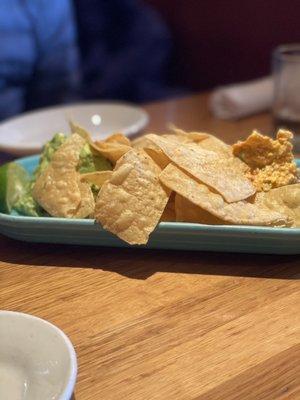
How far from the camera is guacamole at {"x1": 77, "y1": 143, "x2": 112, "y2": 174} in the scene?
112 centimetres

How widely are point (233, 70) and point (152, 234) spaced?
7.08 feet

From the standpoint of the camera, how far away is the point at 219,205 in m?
0.95

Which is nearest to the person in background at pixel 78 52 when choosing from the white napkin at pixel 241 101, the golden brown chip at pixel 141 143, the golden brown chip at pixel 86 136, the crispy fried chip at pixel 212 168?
the white napkin at pixel 241 101

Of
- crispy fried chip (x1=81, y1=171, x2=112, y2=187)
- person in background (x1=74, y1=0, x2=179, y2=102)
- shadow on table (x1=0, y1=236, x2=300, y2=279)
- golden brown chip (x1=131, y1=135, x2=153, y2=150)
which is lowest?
person in background (x1=74, y1=0, x2=179, y2=102)

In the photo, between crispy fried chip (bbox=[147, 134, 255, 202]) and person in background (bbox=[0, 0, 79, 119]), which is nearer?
crispy fried chip (bbox=[147, 134, 255, 202])

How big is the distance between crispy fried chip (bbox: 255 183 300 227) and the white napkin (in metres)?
0.95

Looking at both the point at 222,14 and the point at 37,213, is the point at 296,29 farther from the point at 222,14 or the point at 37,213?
the point at 37,213

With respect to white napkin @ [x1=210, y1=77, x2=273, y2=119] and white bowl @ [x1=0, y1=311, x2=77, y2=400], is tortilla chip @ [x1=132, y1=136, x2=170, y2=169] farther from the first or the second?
white napkin @ [x1=210, y1=77, x2=273, y2=119]

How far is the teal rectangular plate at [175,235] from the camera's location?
3.10ft

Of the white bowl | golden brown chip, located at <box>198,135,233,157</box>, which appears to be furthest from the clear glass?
the white bowl

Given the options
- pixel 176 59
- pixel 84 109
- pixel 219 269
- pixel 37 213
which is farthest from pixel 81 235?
pixel 176 59

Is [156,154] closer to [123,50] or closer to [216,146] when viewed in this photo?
[216,146]

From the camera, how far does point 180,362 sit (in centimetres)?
77

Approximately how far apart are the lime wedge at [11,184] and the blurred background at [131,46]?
1.56 m
